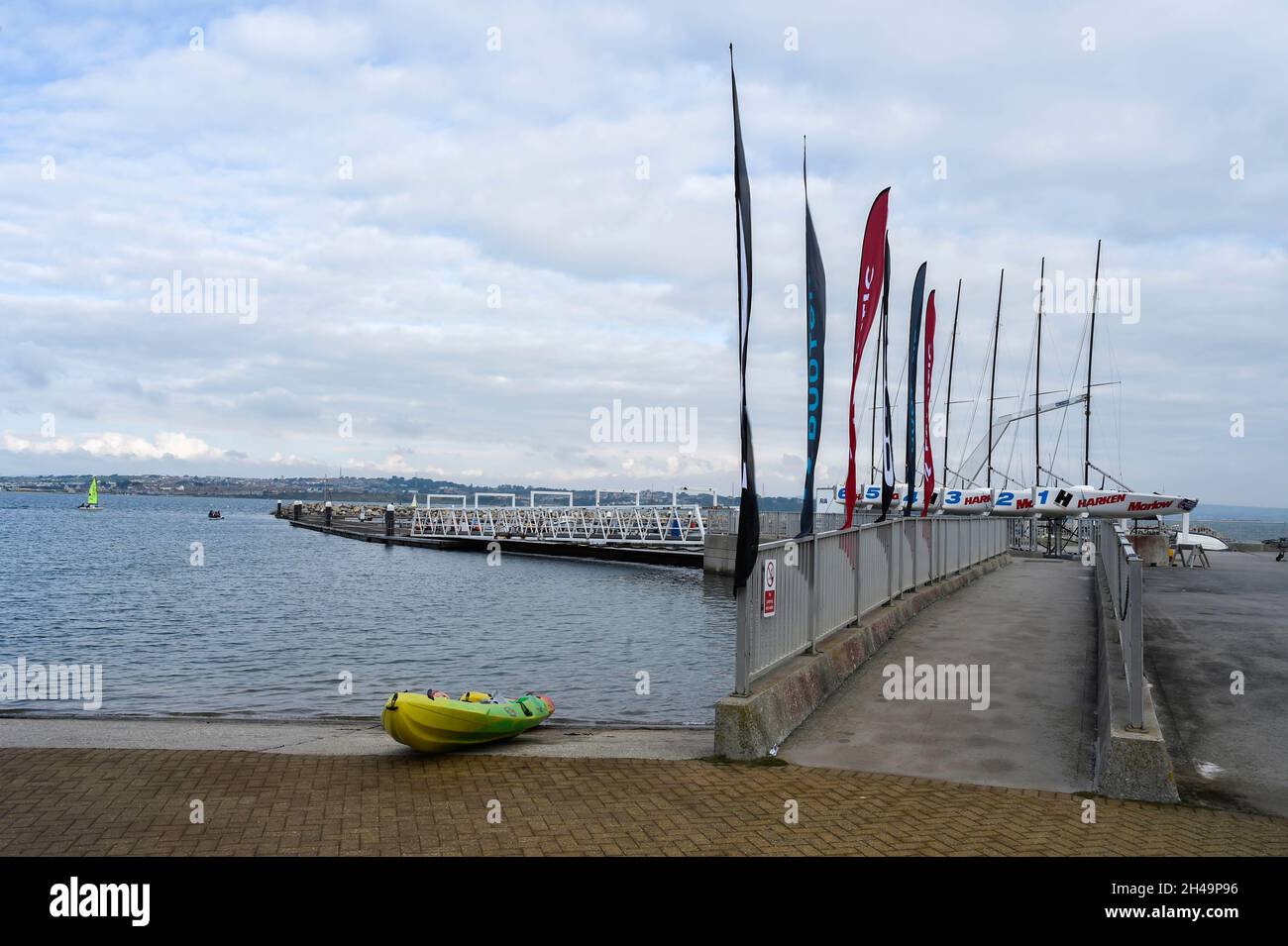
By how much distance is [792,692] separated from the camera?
363 inches

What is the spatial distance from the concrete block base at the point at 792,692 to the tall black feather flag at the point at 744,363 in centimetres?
103

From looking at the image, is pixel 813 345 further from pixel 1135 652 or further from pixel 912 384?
pixel 912 384

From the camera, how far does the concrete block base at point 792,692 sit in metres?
8.23

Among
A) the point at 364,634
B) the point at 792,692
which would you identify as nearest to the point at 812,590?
the point at 792,692

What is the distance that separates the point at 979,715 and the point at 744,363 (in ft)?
13.3

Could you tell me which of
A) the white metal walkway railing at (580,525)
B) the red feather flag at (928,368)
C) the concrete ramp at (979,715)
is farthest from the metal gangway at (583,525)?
the concrete ramp at (979,715)

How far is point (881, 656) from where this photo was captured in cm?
1233

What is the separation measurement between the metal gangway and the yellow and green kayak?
1629 inches

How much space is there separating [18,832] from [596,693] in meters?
11.7

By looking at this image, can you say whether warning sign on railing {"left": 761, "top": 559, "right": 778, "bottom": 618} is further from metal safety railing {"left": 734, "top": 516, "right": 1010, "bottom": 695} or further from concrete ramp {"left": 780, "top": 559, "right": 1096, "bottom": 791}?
concrete ramp {"left": 780, "top": 559, "right": 1096, "bottom": 791}

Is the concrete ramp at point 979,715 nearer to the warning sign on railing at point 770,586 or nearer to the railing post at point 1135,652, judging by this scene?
the railing post at point 1135,652

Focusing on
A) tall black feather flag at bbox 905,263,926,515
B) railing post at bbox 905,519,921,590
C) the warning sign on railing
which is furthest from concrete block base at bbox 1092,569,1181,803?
tall black feather flag at bbox 905,263,926,515

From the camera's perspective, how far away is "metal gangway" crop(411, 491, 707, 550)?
59.3 meters

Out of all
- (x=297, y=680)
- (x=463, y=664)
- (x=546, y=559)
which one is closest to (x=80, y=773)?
(x=297, y=680)
